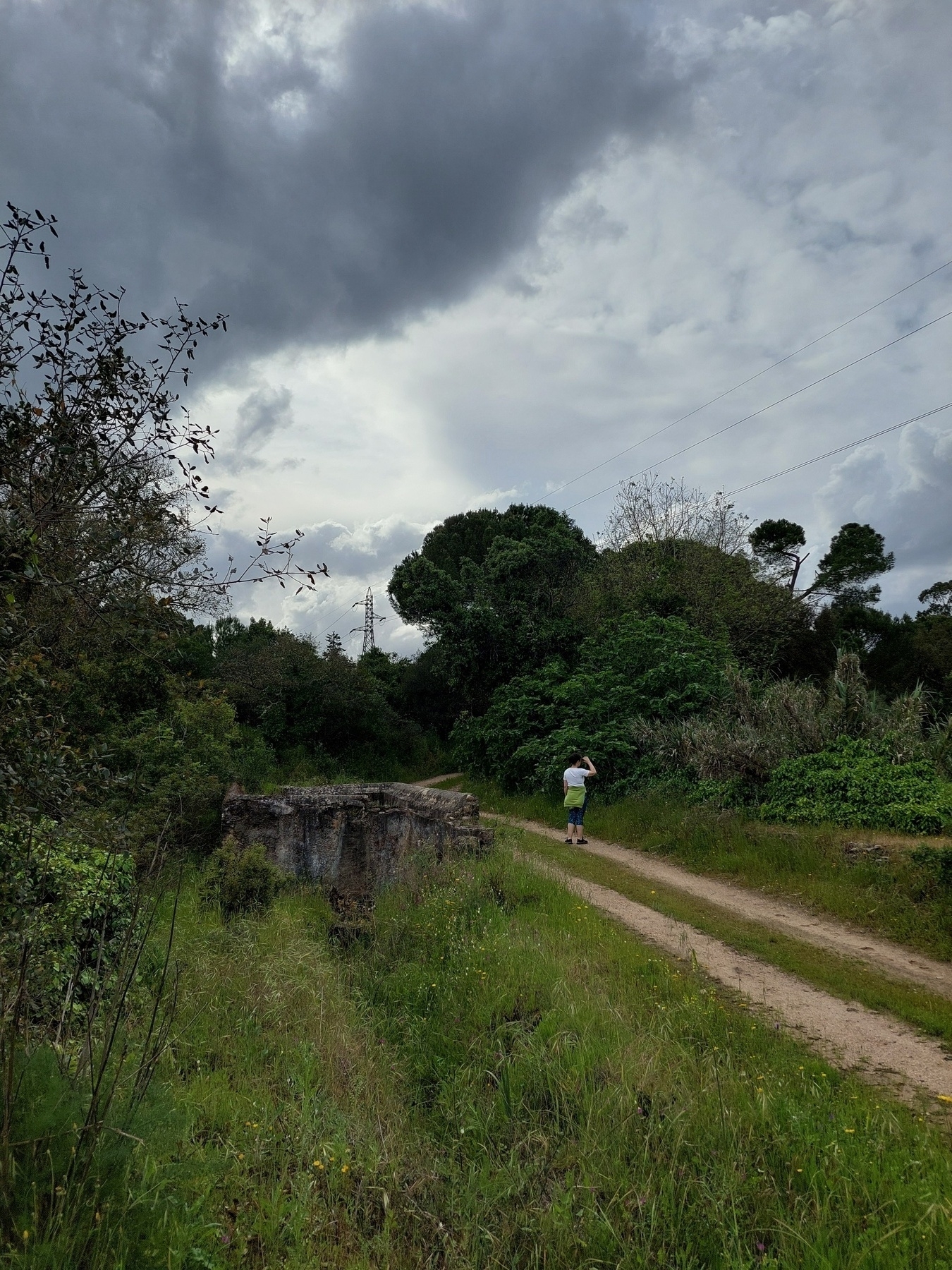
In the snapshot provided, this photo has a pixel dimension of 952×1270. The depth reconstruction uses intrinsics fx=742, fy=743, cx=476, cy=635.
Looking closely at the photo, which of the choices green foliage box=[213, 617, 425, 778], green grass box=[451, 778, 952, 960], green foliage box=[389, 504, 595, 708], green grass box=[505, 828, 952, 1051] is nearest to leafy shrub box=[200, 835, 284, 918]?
green grass box=[505, 828, 952, 1051]

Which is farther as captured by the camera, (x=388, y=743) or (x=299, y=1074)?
(x=388, y=743)

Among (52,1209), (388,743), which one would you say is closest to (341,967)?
(52,1209)

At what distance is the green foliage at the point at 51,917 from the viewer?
3709 mm

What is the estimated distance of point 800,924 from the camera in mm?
8508

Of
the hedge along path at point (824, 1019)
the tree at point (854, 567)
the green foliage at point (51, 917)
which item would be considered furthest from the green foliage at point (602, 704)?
the tree at point (854, 567)

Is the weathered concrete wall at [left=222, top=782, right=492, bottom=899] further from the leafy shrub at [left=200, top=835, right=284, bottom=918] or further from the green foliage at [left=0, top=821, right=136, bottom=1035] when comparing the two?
the green foliage at [left=0, top=821, right=136, bottom=1035]

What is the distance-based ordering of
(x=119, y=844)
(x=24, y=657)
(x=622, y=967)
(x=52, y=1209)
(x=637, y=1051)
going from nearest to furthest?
(x=52, y=1209)
(x=24, y=657)
(x=119, y=844)
(x=637, y=1051)
(x=622, y=967)

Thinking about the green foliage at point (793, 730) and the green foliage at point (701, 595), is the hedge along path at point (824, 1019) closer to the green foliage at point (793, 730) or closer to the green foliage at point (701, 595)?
the green foliage at point (793, 730)

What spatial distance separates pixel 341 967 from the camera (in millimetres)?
8352

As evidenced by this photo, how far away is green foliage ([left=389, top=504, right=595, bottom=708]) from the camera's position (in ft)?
88.1

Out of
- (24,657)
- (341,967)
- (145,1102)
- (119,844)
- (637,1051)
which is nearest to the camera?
(145,1102)

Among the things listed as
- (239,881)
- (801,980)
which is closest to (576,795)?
(239,881)

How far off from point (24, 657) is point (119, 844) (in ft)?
Answer: 3.94

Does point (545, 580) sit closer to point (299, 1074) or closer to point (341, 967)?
point (341, 967)
